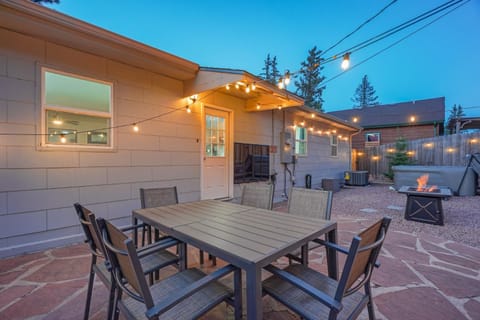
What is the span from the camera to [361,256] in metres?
1.17

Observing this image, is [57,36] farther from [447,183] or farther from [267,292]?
[447,183]

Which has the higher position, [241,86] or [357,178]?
[241,86]

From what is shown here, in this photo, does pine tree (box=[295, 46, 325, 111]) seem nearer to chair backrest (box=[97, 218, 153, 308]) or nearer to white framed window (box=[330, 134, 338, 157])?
white framed window (box=[330, 134, 338, 157])

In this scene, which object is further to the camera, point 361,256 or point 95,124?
point 95,124

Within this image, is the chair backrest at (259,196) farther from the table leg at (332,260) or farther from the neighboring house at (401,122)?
the neighboring house at (401,122)

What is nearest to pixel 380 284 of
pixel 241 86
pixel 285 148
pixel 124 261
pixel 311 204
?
pixel 311 204

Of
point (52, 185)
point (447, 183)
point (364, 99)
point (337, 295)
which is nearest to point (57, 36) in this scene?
point (52, 185)

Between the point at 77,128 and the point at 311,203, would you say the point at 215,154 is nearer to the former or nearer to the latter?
the point at 77,128

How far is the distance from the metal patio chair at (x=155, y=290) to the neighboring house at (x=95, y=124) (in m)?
2.55

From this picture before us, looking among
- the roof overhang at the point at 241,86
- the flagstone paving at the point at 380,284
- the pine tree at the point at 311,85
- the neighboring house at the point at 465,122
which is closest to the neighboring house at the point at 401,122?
the neighboring house at the point at 465,122

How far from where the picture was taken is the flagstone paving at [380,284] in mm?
1844

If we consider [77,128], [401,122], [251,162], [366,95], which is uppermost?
[366,95]

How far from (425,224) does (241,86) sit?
4583mm

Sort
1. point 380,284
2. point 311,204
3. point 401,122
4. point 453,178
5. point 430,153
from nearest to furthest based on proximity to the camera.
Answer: point 380,284, point 311,204, point 453,178, point 430,153, point 401,122
